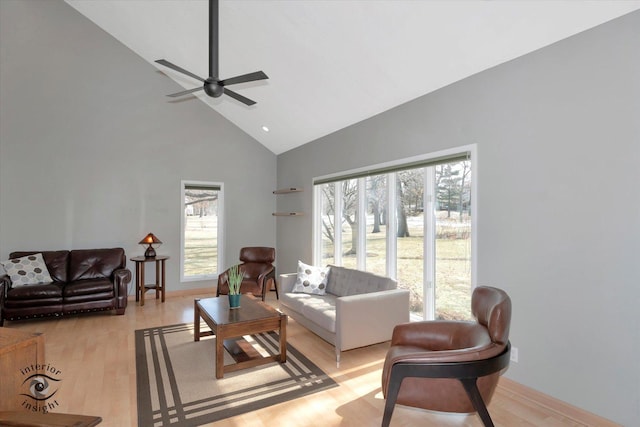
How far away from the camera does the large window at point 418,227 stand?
127 inches

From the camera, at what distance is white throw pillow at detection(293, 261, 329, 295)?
4.32 m

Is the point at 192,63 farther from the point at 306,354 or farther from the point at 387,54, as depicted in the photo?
the point at 306,354

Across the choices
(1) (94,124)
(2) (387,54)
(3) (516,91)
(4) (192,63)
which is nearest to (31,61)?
(1) (94,124)

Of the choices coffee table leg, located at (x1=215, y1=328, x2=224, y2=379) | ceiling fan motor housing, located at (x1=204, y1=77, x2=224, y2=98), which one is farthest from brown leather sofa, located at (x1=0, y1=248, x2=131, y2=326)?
ceiling fan motor housing, located at (x1=204, y1=77, x2=224, y2=98)

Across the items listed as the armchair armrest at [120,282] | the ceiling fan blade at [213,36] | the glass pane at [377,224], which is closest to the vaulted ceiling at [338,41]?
the ceiling fan blade at [213,36]

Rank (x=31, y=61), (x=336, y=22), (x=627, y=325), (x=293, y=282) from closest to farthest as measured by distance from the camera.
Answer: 1. (x=627, y=325)
2. (x=336, y=22)
3. (x=293, y=282)
4. (x=31, y=61)

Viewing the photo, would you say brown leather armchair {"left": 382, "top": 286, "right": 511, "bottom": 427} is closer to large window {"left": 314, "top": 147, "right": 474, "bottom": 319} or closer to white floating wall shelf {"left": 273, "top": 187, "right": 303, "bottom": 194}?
large window {"left": 314, "top": 147, "right": 474, "bottom": 319}

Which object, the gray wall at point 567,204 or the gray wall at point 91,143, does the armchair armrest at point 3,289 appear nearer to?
the gray wall at point 91,143

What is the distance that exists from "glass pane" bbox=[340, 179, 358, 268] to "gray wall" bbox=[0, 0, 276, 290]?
2.45m

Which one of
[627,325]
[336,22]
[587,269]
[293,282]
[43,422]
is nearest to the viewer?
[43,422]

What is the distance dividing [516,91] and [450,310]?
208 cm

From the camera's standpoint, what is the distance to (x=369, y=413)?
2424mm

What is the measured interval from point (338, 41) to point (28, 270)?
Answer: 490 cm

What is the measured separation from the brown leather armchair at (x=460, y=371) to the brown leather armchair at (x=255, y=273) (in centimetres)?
318
